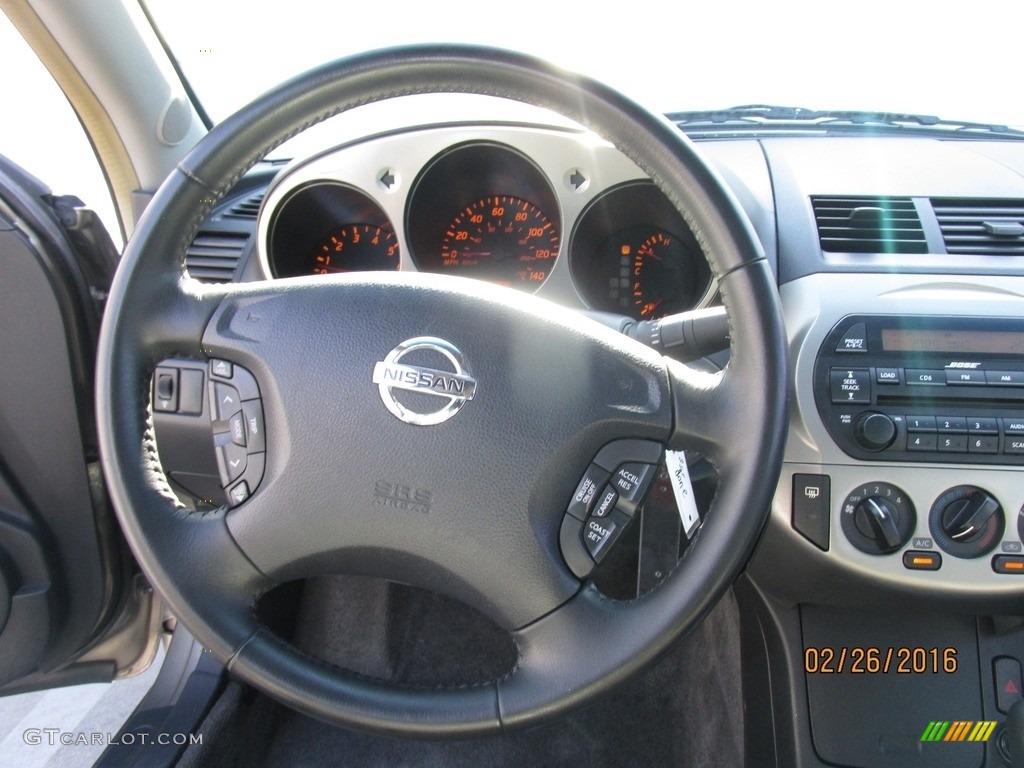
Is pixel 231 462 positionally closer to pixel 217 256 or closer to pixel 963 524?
pixel 217 256

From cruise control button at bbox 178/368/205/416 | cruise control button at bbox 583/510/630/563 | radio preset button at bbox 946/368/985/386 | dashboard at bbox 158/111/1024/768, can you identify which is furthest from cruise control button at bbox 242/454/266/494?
radio preset button at bbox 946/368/985/386

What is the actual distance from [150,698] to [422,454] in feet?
4.20

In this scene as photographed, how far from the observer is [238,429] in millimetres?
1063

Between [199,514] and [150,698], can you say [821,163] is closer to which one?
[199,514]

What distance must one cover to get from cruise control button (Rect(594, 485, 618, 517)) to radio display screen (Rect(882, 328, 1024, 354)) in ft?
2.07

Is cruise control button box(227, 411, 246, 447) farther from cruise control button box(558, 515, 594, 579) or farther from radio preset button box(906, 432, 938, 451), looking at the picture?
radio preset button box(906, 432, 938, 451)

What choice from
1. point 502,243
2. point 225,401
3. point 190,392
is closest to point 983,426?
point 502,243

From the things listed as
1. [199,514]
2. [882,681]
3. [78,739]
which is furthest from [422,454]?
[78,739]

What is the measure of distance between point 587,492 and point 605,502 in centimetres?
3

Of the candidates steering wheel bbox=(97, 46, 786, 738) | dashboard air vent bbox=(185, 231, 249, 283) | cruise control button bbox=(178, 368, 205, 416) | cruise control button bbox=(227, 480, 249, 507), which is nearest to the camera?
steering wheel bbox=(97, 46, 786, 738)

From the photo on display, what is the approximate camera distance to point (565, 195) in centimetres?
167

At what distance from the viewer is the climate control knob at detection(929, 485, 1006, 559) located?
1307 millimetres
